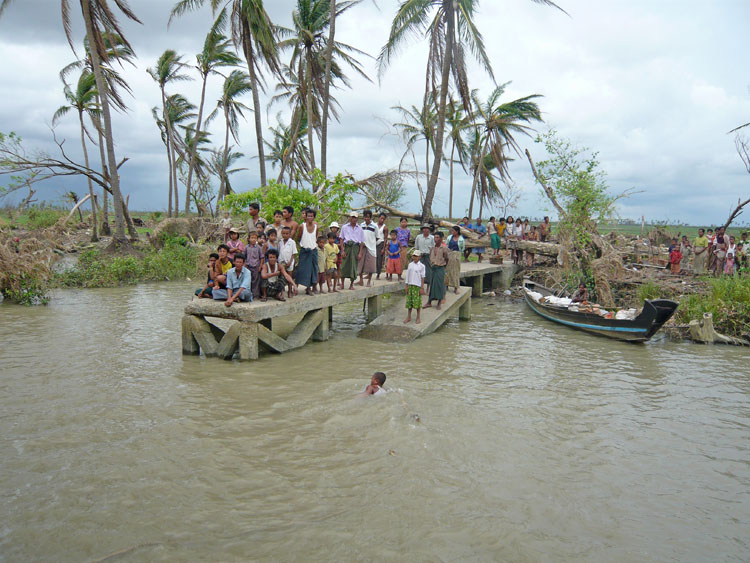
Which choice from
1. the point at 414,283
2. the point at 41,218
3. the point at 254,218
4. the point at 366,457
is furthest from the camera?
the point at 41,218

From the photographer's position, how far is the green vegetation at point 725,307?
10.7 meters

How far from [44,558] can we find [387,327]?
7436 mm

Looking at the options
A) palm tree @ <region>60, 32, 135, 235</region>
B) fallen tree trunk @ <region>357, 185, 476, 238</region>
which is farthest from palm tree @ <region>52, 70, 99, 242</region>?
fallen tree trunk @ <region>357, 185, 476, 238</region>

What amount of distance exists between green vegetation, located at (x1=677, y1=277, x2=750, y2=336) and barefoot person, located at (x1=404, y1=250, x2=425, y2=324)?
5973mm

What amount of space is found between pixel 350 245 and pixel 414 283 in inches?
59.6

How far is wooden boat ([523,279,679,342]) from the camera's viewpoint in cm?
998

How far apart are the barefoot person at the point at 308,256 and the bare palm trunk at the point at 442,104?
8974 mm

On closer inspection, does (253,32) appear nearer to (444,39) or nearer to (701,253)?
(444,39)

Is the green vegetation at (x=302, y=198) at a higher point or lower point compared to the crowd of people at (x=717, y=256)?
higher

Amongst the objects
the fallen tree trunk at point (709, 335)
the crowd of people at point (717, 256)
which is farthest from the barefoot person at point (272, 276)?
the crowd of people at point (717, 256)

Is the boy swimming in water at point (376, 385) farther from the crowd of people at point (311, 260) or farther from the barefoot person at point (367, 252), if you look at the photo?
the barefoot person at point (367, 252)

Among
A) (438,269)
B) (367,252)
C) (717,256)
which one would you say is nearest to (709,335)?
(717,256)

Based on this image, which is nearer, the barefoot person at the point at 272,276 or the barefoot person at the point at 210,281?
the barefoot person at the point at 210,281

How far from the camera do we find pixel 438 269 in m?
11.1
